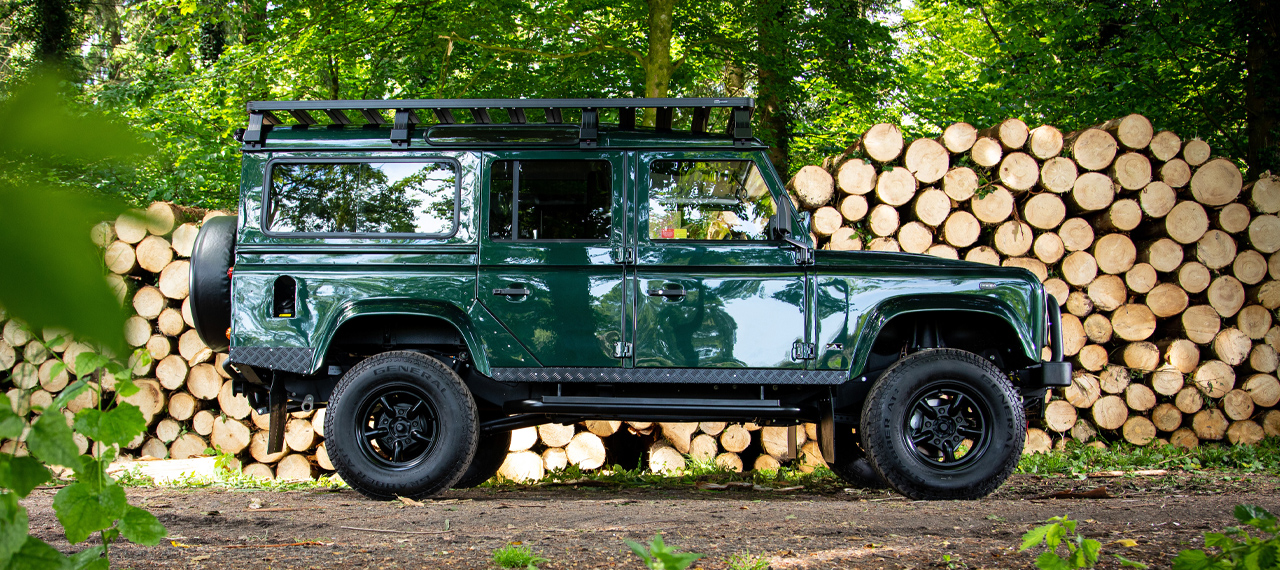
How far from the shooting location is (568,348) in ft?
14.3

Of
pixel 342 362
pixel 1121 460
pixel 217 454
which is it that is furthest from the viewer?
pixel 217 454

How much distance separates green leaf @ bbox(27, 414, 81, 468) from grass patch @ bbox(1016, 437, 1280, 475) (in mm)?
5677

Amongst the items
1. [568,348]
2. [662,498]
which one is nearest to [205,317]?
[568,348]

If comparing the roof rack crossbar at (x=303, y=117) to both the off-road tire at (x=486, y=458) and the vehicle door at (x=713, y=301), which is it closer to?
the vehicle door at (x=713, y=301)

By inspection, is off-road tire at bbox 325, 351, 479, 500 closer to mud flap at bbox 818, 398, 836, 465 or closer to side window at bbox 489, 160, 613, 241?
side window at bbox 489, 160, 613, 241

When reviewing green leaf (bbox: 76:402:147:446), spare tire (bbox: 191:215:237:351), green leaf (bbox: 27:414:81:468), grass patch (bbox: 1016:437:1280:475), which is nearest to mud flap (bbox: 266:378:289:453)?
spare tire (bbox: 191:215:237:351)

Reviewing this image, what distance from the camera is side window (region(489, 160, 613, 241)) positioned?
14.5 feet

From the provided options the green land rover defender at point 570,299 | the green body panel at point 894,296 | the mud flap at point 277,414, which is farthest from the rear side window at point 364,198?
the green body panel at point 894,296

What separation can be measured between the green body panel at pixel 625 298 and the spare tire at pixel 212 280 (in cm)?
12

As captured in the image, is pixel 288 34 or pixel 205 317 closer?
pixel 205 317

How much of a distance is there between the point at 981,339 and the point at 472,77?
6.93 m

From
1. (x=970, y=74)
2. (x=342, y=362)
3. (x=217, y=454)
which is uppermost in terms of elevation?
(x=970, y=74)

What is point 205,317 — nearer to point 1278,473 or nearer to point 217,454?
point 217,454

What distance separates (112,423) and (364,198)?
3.23 metres
